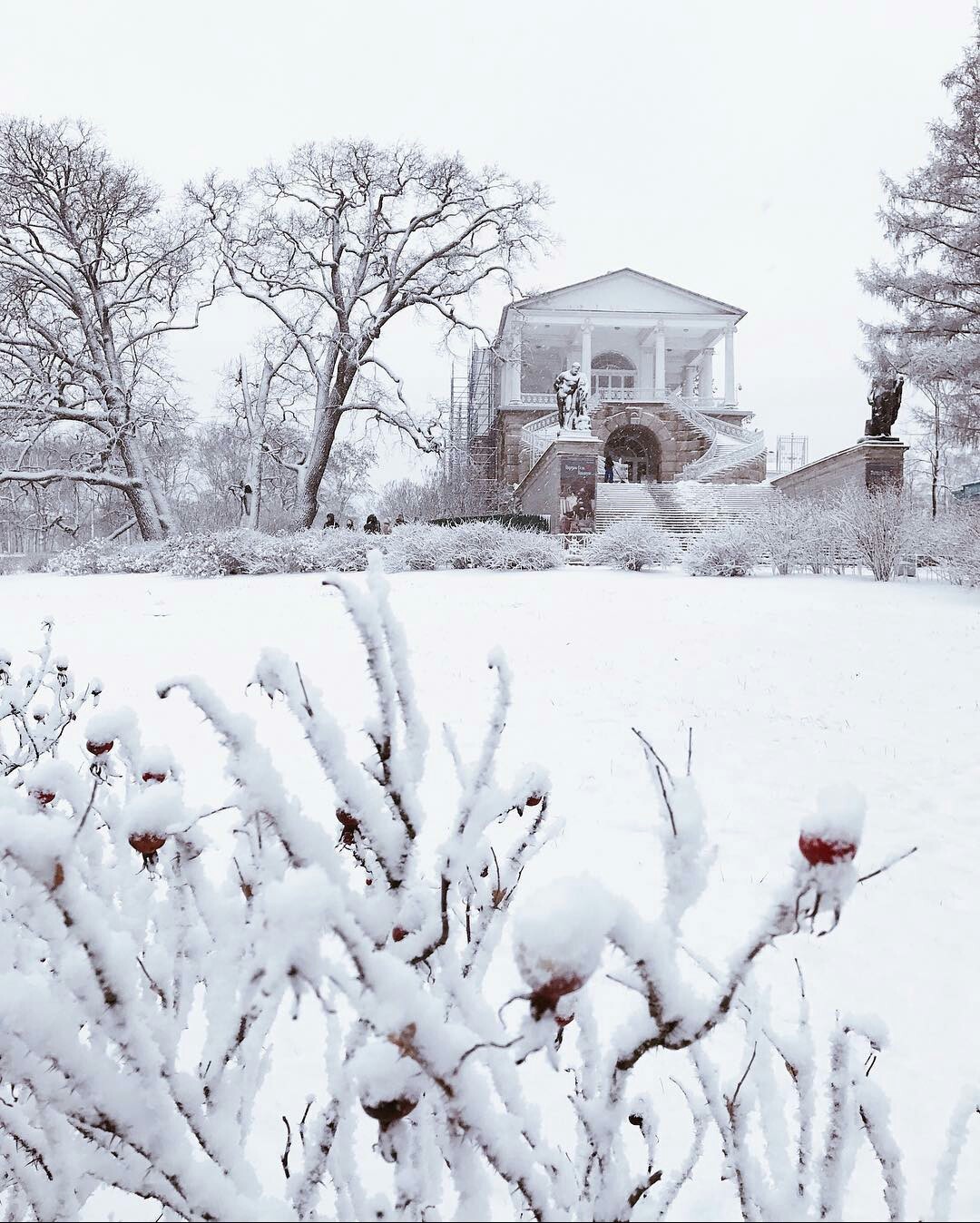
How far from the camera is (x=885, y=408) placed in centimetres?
1627

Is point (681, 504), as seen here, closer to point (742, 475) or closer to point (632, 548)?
point (742, 475)

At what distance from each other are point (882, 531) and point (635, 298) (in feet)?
93.5

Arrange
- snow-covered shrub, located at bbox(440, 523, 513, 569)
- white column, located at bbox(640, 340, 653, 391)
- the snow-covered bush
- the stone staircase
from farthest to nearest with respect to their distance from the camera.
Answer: white column, located at bbox(640, 340, 653, 391) → the stone staircase → snow-covered shrub, located at bbox(440, 523, 513, 569) → the snow-covered bush

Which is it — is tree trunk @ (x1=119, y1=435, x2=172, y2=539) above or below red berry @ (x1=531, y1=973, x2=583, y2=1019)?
above

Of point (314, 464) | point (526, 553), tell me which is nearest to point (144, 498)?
point (314, 464)

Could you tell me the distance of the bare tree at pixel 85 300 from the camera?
19.1 metres

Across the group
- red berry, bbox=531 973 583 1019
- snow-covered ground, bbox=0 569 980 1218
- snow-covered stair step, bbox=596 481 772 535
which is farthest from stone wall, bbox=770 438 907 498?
red berry, bbox=531 973 583 1019

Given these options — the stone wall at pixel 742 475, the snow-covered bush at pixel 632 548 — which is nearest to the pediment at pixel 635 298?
the stone wall at pixel 742 475

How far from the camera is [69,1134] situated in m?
1.00

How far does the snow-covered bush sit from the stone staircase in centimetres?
661

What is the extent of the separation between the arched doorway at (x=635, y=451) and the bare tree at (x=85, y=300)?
1882 cm

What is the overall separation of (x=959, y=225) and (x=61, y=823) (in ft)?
66.7

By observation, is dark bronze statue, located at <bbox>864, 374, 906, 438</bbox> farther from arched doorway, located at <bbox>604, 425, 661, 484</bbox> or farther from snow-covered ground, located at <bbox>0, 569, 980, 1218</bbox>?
arched doorway, located at <bbox>604, 425, 661, 484</bbox>

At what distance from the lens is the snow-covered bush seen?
44.8 ft
